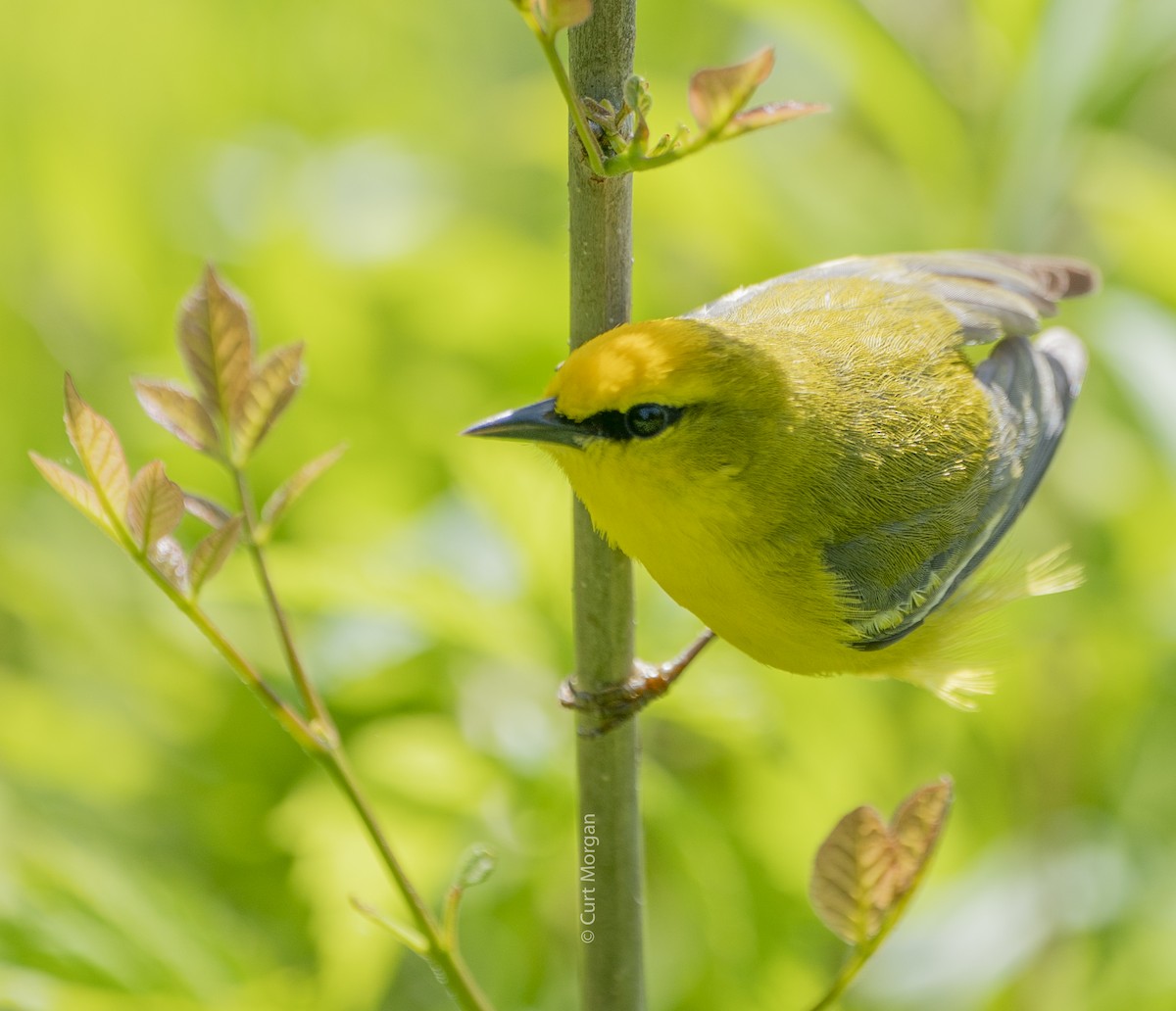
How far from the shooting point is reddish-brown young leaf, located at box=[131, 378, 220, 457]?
48.0 inches

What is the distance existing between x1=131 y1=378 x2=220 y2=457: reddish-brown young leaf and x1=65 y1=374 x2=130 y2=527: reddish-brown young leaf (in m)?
0.09

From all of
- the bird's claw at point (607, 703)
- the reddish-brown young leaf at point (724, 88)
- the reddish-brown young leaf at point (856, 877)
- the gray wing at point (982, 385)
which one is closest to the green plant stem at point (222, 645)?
the bird's claw at point (607, 703)

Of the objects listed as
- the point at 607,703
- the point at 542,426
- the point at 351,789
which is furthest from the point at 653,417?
the point at 351,789

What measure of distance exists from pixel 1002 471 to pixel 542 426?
969 millimetres

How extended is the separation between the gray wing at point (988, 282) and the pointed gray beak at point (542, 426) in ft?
2.51

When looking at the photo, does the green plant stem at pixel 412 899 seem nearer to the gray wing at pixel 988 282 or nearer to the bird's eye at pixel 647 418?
the bird's eye at pixel 647 418

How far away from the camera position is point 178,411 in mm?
1220

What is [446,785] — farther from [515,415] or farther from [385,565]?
[515,415]

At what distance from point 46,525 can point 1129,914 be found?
209 centimetres

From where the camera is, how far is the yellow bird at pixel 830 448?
6.01 feet

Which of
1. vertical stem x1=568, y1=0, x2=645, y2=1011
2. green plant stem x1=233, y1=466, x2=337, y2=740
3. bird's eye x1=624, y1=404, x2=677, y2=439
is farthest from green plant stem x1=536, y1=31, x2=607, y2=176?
bird's eye x1=624, y1=404, x2=677, y2=439

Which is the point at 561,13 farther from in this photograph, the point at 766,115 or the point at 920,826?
the point at 920,826

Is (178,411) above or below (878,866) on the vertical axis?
above

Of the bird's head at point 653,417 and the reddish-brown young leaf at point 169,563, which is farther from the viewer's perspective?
the bird's head at point 653,417
